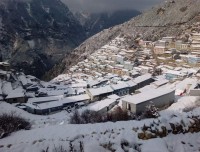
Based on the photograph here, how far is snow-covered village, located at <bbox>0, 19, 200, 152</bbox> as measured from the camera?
11.6 m

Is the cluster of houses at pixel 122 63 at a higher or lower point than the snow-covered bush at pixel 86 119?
higher

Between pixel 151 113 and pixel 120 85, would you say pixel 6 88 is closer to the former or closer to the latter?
pixel 120 85

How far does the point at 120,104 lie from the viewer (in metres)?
42.2

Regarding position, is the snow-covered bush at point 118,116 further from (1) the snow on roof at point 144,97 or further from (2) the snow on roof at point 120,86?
(2) the snow on roof at point 120,86

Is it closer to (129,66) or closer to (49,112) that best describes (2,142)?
(49,112)

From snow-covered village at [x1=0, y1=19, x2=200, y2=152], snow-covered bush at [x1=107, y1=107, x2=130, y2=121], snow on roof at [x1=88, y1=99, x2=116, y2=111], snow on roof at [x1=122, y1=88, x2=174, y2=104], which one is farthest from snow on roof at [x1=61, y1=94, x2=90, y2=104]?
snow-covered bush at [x1=107, y1=107, x2=130, y2=121]

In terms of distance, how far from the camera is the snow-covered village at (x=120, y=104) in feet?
37.9

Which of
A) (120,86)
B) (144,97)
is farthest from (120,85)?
(144,97)

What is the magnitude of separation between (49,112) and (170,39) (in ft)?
204

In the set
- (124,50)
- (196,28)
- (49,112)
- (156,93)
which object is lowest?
(49,112)

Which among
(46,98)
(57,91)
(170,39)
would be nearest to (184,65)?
(170,39)

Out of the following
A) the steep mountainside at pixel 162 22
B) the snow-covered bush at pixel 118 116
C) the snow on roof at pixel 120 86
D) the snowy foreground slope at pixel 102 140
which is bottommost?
the snow-covered bush at pixel 118 116

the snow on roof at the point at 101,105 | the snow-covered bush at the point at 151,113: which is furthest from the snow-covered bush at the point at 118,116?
the snow on roof at the point at 101,105

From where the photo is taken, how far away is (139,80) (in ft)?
209
